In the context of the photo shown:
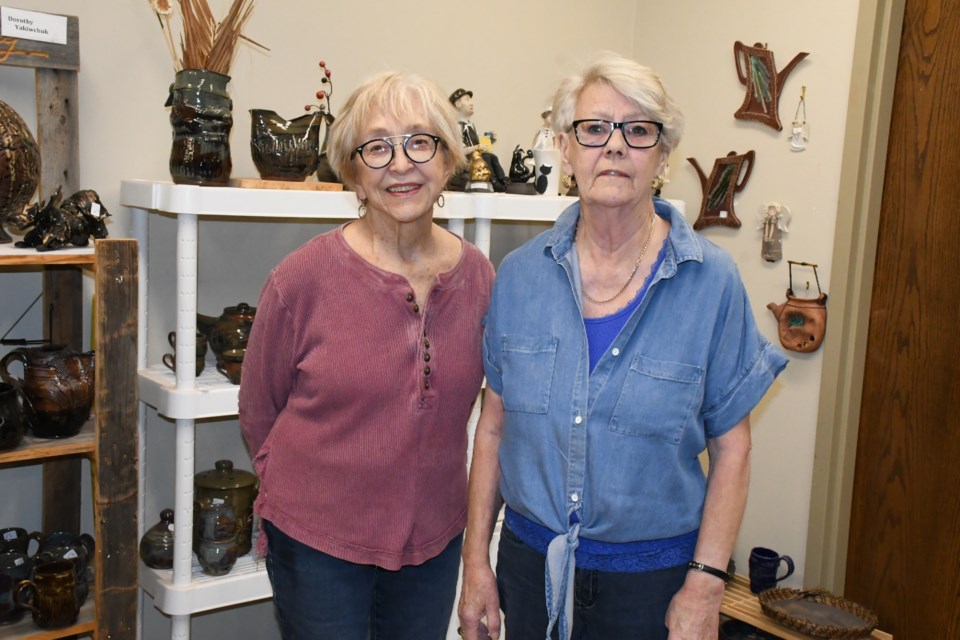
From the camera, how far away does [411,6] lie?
257 centimetres

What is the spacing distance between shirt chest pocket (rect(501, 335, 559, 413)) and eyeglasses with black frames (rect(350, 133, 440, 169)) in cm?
34

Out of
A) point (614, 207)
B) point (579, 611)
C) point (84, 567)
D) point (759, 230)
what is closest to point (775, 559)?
point (759, 230)

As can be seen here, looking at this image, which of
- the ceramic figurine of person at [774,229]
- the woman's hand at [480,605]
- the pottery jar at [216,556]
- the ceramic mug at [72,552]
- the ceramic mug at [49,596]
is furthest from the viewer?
the ceramic figurine of person at [774,229]

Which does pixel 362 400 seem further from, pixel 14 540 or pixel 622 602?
pixel 14 540

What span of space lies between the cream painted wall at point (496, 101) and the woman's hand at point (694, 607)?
1.41m

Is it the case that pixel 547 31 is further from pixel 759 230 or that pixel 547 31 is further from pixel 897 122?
pixel 897 122

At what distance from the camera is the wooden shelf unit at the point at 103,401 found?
68.2 inches

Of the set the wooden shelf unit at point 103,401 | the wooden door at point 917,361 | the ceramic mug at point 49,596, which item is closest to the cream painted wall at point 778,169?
the wooden door at point 917,361

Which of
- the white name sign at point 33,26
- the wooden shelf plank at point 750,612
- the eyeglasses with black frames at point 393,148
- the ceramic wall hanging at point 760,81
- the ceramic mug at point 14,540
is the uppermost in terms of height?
the ceramic wall hanging at point 760,81

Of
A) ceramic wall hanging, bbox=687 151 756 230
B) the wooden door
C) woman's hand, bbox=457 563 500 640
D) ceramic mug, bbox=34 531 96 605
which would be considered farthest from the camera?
ceramic wall hanging, bbox=687 151 756 230

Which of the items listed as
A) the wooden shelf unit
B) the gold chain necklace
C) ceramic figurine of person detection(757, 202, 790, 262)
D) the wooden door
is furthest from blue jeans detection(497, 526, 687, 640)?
ceramic figurine of person detection(757, 202, 790, 262)

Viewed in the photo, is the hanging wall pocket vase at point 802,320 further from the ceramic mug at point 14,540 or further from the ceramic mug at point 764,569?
the ceramic mug at point 14,540

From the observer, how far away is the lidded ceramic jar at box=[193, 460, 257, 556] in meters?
2.08

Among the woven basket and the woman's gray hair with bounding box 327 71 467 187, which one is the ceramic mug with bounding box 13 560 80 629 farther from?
the woven basket
